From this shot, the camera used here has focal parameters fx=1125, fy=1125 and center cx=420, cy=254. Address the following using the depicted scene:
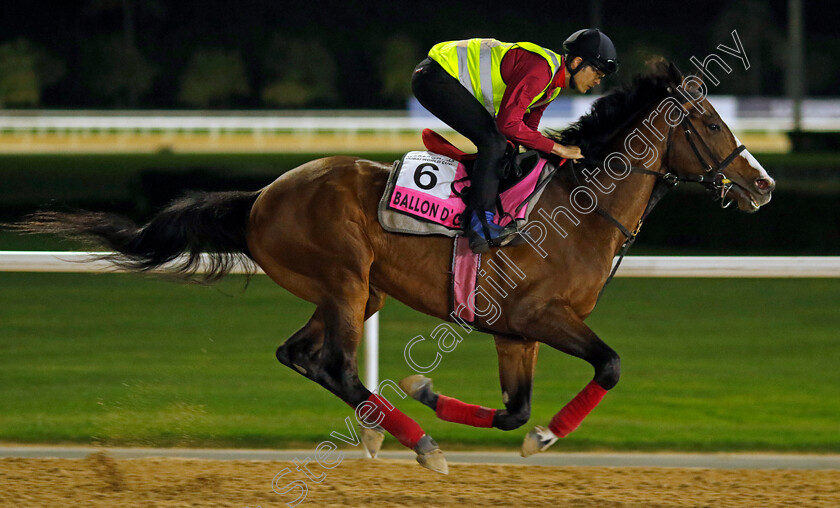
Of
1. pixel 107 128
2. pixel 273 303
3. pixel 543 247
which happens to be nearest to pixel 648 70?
pixel 543 247

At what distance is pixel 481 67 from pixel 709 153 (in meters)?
0.91

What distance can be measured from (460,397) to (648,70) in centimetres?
226

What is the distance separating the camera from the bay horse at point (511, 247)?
405 cm

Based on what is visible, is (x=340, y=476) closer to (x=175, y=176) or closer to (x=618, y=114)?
(x=618, y=114)

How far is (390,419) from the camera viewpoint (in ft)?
13.4

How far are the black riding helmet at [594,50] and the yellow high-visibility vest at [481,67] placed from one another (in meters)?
→ 0.08

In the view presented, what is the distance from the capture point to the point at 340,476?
446 cm

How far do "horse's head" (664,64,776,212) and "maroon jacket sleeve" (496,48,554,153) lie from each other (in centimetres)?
55

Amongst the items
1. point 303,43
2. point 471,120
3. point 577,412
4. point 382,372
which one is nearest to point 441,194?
point 471,120

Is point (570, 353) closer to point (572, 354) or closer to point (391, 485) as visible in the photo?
point (572, 354)

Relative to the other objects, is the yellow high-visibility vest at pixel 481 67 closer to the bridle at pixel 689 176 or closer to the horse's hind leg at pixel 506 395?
the bridle at pixel 689 176

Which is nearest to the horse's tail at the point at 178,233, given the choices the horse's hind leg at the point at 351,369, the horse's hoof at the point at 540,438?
the horse's hind leg at the point at 351,369

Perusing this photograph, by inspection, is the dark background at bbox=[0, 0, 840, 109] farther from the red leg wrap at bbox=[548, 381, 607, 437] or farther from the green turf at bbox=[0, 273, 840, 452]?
the red leg wrap at bbox=[548, 381, 607, 437]

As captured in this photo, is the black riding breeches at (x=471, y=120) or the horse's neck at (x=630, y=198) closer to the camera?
the black riding breeches at (x=471, y=120)
